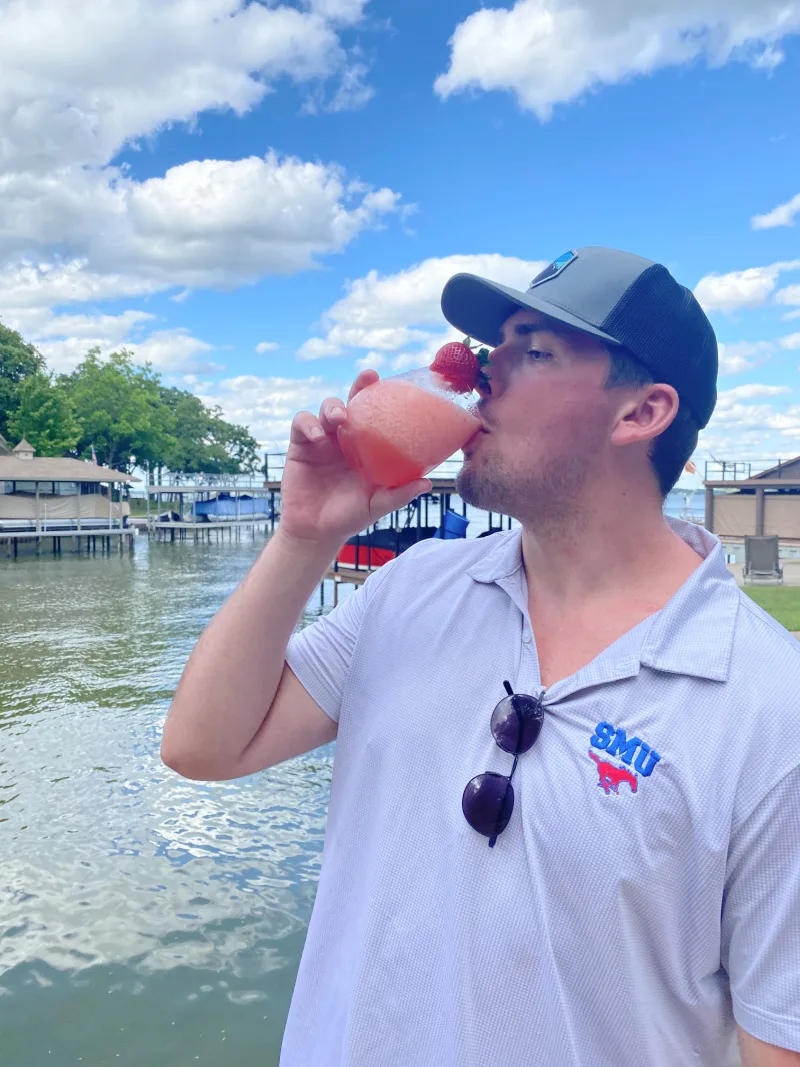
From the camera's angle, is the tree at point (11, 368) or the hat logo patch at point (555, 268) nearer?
the hat logo patch at point (555, 268)

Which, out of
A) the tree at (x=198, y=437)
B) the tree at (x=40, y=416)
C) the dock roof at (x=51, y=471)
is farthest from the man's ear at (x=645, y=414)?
the tree at (x=198, y=437)

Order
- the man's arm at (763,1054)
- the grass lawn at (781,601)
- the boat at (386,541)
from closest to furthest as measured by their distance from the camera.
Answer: the man's arm at (763,1054) → the grass lawn at (781,601) → the boat at (386,541)

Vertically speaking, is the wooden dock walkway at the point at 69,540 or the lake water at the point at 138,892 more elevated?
the wooden dock walkway at the point at 69,540

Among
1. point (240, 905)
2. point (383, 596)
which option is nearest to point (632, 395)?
point (383, 596)

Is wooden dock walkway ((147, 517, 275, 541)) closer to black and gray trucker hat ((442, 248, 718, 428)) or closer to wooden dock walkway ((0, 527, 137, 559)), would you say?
wooden dock walkway ((0, 527, 137, 559))

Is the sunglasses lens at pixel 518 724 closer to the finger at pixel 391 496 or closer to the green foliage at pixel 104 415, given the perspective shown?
the finger at pixel 391 496

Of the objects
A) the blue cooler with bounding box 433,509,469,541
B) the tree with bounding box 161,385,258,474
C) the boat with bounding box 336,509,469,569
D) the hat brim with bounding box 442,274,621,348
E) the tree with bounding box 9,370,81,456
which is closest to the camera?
the hat brim with bounding box 442,274,621,348

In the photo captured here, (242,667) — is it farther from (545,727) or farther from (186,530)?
(186,530)

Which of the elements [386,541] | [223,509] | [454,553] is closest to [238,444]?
[223,509]

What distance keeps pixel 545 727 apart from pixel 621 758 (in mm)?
130

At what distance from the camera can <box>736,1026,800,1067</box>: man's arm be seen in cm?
107

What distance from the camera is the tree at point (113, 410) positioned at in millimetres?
53156

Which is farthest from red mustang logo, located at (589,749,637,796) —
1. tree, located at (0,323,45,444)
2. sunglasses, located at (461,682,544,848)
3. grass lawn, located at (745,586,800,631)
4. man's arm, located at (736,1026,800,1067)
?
tree, located at (0,323,45,444)

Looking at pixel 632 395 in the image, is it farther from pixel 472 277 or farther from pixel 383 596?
pixel 383 596
